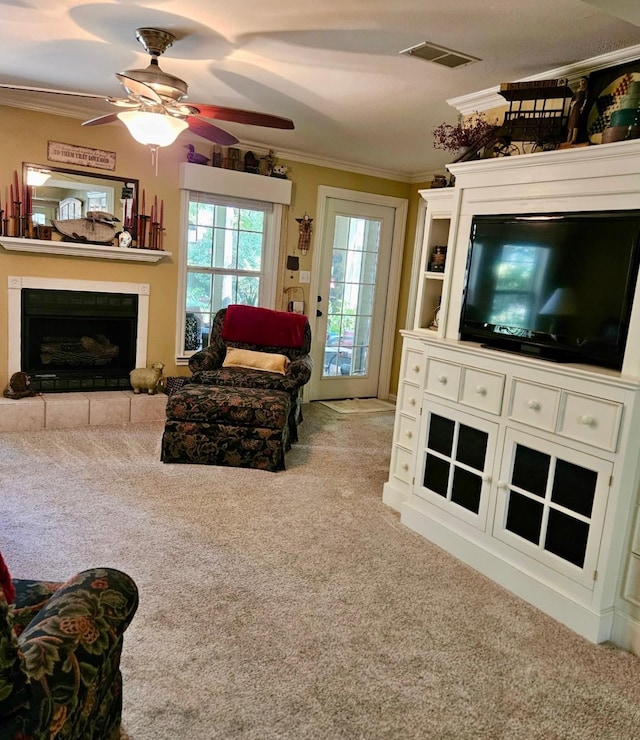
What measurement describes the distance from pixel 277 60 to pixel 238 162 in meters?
2.03

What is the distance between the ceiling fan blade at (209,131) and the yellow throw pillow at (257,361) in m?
1.76

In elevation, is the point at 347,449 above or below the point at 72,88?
below

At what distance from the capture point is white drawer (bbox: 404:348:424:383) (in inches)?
127

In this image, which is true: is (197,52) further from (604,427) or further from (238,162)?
(604,427)

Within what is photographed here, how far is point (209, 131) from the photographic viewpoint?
2.94 meters

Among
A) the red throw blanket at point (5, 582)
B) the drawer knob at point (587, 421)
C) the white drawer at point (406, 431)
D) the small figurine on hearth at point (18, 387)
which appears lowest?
the small figurine on hearth at point (18, 387)

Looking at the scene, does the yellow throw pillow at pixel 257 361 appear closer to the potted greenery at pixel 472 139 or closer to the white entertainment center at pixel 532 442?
the white entertainment center at pixel 532 442

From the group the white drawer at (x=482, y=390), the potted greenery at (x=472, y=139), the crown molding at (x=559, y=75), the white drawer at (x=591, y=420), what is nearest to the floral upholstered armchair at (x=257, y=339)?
the white drawer at (x=482, y=390)

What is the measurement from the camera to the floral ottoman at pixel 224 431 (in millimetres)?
3684

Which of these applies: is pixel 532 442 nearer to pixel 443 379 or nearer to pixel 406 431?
pixel 443 379

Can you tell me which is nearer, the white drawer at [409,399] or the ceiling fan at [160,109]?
the ceiling fan at [160,109]

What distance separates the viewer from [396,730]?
168 centimetres

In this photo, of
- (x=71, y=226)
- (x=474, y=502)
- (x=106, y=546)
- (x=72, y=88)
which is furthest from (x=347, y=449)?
(x=72, y=88)

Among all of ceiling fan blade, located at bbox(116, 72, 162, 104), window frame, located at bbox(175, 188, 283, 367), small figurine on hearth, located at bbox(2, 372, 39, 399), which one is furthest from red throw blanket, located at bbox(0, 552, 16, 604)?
window frame, located at bbox(175, 188, 283, 367)
